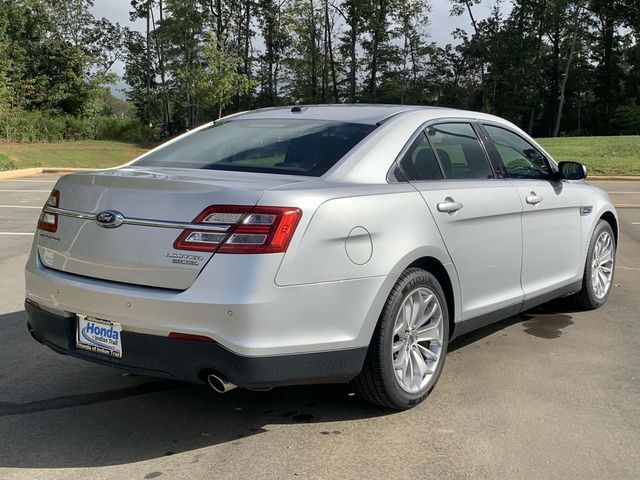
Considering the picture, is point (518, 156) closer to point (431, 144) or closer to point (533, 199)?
point (533, 199)

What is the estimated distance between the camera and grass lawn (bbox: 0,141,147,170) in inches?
1101

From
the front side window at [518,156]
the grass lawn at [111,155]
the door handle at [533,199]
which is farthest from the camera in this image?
the grass lawn at [111,155]

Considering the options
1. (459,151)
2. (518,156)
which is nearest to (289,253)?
(459,151)

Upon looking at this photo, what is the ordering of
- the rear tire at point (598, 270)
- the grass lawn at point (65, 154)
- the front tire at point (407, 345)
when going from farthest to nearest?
the grass lawn at point (65, 154)
the rear tire at point (598, 270)
the front tire at point (407, 345)

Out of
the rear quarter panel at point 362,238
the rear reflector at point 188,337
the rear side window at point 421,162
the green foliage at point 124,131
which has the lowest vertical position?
the rear reflector at point 188,337

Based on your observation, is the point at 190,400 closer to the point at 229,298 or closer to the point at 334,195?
the point at 229,298

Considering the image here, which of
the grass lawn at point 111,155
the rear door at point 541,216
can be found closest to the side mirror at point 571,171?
the rear door at point 541,216

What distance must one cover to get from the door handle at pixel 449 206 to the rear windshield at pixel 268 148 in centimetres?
59

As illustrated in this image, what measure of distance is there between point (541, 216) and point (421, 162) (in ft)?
4.26

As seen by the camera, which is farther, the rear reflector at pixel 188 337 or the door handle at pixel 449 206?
the door handle at pixel 449 206

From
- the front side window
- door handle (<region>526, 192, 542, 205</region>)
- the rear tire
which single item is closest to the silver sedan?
door handle (<region>526, 192, 542, 205</region>)

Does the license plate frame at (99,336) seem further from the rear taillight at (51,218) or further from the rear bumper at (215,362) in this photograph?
the rear taillight at (51,218)

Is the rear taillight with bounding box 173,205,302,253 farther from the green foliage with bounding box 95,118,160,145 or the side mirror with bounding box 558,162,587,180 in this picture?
the green foliage with bounding box 95,118,160,145

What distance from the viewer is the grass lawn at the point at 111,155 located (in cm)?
2356
